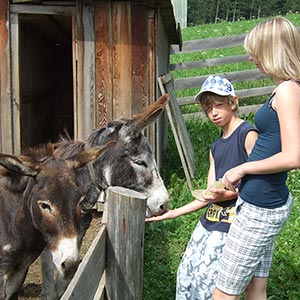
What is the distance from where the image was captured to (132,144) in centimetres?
489

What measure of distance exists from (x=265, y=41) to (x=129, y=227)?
4.57 feet

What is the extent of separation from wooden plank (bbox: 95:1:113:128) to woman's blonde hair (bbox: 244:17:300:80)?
428cm

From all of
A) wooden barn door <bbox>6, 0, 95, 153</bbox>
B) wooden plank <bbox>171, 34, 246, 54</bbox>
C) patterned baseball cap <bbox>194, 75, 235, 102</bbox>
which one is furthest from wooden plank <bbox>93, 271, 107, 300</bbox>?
wooden plank <bbox>171, 34, 246, 54</bbox>

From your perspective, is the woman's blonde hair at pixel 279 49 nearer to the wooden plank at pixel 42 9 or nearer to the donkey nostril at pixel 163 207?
the donkey nostril at pixel 163 207

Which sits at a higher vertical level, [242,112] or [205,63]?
[205,63]

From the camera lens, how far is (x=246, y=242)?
3.18 m

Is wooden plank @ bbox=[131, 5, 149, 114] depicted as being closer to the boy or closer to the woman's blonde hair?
the boy

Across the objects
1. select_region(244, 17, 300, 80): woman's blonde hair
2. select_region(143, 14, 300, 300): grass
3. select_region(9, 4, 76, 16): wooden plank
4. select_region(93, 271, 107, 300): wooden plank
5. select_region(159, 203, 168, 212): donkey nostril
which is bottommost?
select_region(143, 14, 300, 300): grass

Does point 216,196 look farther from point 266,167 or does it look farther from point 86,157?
point 86,157

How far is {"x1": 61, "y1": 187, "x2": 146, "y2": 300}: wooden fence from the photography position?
3.33 meters

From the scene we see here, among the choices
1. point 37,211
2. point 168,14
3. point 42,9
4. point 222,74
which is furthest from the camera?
point 222,74

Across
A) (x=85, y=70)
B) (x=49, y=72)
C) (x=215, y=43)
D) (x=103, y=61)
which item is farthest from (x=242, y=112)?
(x=85, y=70)

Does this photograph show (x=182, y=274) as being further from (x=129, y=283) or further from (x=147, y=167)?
(x=147, y=167)

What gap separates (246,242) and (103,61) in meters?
4.48
